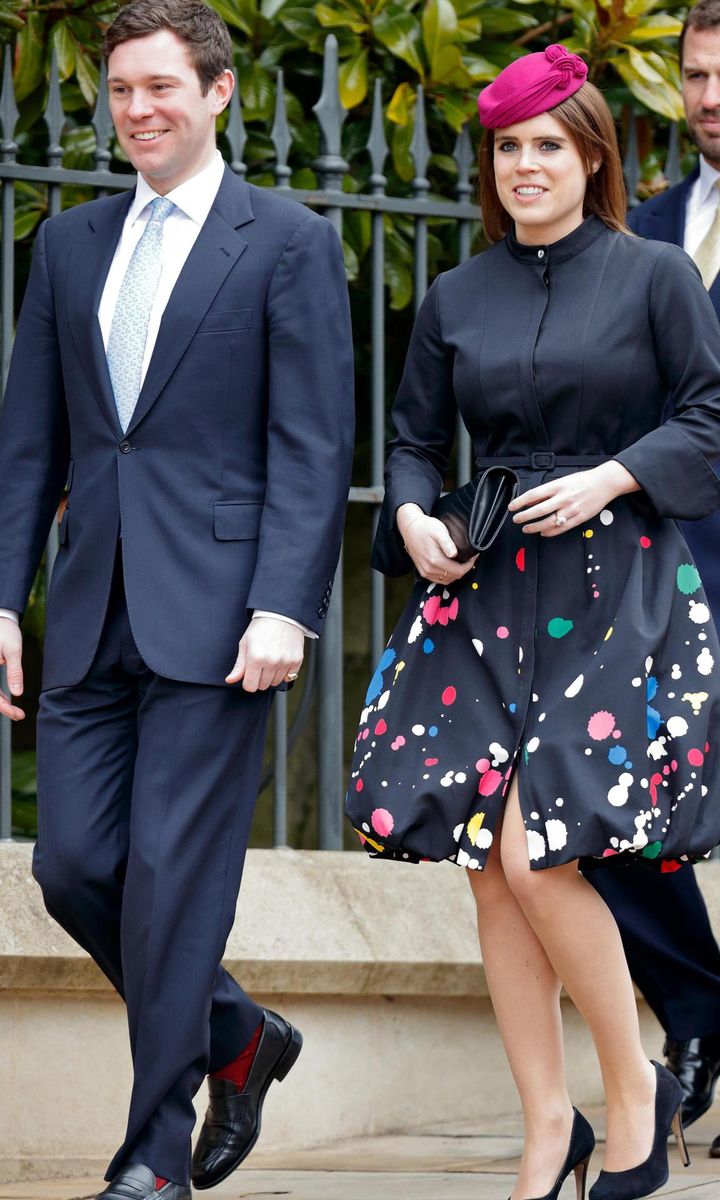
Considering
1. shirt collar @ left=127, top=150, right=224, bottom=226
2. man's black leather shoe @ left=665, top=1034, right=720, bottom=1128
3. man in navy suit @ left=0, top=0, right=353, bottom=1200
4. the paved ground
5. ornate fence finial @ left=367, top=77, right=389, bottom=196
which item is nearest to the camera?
man in navy suit @ left=0, top=0, right=353, bottom=1200

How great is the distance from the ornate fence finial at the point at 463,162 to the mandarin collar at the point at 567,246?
1.31 metres

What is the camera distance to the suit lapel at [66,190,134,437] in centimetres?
336

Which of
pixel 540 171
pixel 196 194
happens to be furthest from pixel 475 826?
pixel 196 194

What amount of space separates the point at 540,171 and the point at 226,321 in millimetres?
575

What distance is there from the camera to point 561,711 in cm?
311

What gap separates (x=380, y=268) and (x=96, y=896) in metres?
1.72

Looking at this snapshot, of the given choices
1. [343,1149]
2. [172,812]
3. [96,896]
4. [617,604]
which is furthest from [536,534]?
[343,1149]

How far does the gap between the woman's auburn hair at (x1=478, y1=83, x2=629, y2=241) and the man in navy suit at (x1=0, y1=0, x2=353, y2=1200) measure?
0.92 ft

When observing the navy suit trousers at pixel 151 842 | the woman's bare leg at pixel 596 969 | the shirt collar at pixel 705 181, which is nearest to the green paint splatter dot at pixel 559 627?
the woman's bare leg at pixel 596 969

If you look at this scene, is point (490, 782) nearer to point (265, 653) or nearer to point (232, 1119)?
point (265, 653)

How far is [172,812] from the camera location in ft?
10.8

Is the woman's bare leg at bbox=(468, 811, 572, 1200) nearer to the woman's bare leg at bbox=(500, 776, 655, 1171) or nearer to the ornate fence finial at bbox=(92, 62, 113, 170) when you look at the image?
the woman's bare leg at bbox=(500, 776, 655, 1171)

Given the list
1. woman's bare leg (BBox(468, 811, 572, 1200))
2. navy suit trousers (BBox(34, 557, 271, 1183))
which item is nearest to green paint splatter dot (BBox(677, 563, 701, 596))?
woman's bare leg (BBox(468, 811, 572, 1200))

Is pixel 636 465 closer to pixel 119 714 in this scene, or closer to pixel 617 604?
pixel 617 604
